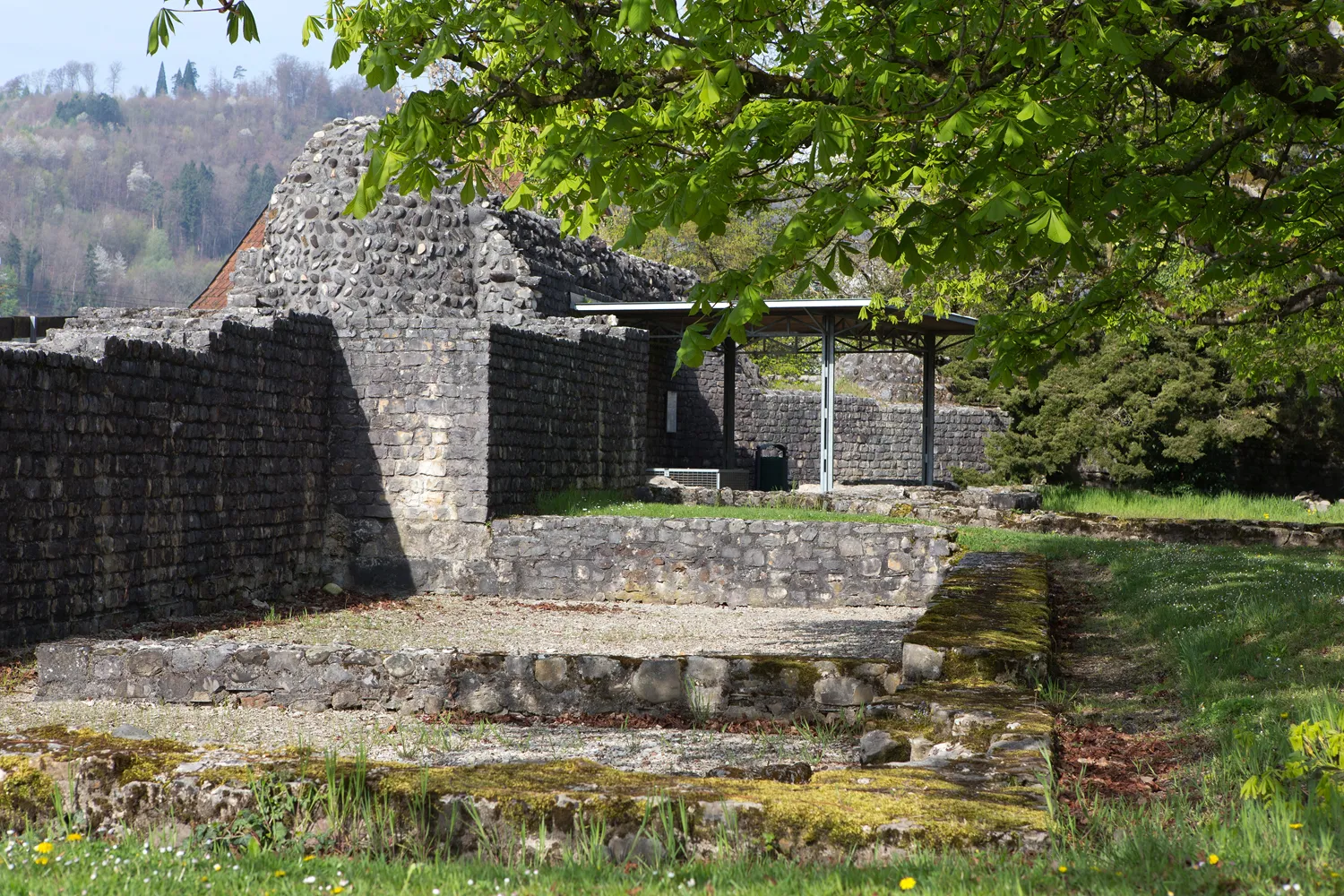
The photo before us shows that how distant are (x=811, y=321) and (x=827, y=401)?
7.87ft

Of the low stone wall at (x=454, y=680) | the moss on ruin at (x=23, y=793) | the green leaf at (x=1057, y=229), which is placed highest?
the green leaf at (x=1057, y=229)

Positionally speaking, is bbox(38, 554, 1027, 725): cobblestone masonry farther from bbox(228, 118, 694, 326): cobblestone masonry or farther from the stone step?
bbox(228, 118, 694, 326): cobblestone masonry

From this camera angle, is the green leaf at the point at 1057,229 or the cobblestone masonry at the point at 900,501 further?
the cobblestone masonry at the point at 900,501

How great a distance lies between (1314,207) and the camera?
314 inches

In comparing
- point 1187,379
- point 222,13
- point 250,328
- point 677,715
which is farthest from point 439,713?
point 1187,379

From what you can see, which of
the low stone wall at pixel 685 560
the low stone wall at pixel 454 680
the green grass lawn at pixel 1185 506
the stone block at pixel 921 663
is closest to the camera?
the stone block at pixel 921 663

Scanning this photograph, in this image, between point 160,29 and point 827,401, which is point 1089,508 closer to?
point 827,401

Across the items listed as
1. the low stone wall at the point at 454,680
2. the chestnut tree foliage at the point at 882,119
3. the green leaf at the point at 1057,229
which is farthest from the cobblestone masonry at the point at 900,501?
the green leaf at the point at 1057,229

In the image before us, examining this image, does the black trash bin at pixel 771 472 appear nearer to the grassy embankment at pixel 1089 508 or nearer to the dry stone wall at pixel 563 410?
the grassy embankment at pixel 1089 508

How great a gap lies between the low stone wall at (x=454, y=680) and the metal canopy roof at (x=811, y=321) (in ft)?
39.8

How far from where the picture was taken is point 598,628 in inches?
467

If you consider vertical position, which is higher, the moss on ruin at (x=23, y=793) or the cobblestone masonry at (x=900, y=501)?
the cobblestone masonry at (x=900, y=501)

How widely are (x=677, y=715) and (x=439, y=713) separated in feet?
4.52

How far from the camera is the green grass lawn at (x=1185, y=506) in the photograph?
1933 centimetres
